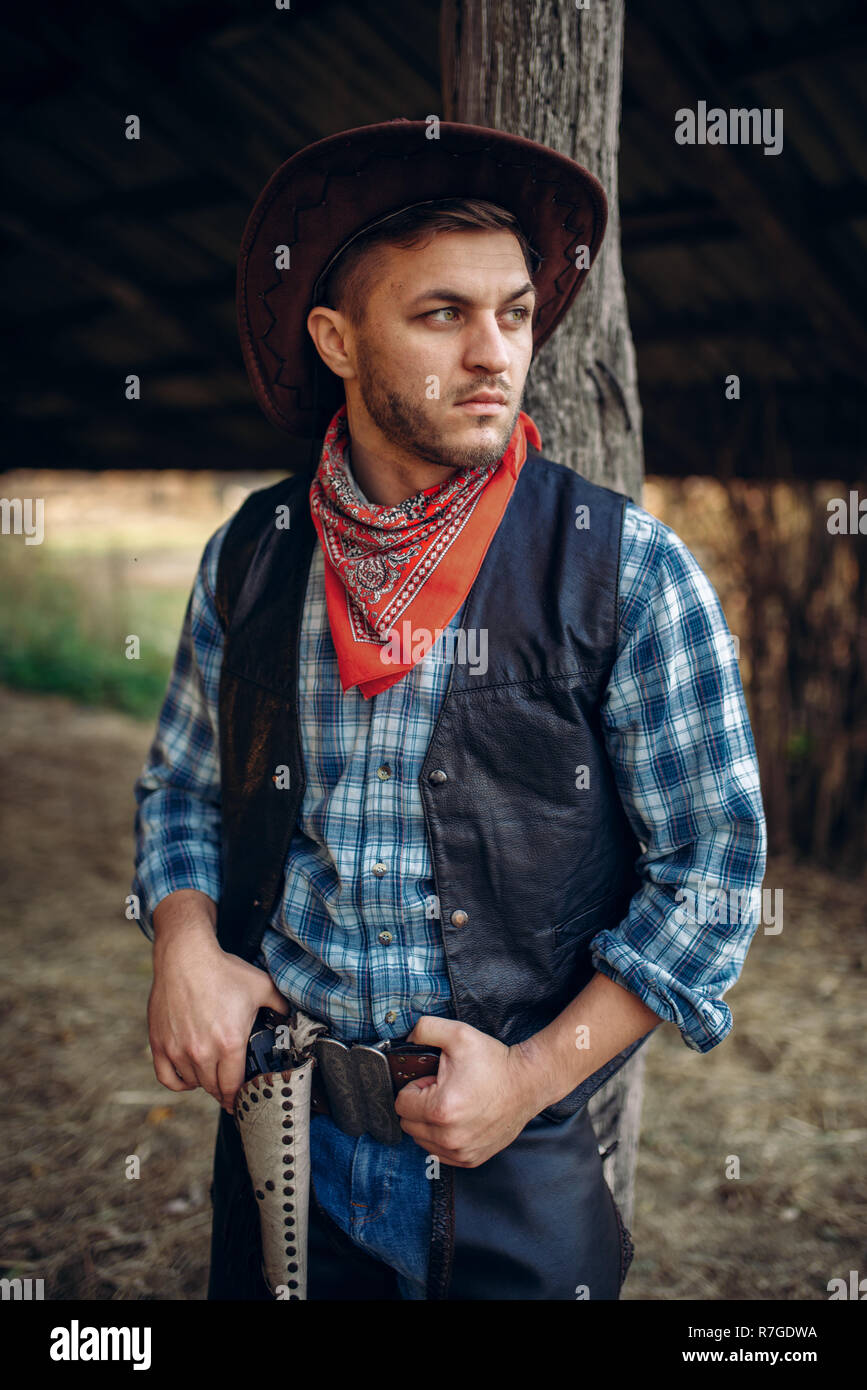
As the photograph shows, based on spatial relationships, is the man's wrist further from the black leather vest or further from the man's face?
the man's face

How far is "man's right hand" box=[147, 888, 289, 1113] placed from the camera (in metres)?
1.31

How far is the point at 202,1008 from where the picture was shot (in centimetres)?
132

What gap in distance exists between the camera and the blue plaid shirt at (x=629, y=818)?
46.1 inches

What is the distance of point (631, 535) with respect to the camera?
1.23 metres

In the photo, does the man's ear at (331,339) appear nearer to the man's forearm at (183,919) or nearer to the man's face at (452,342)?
the man's face at (452,342)

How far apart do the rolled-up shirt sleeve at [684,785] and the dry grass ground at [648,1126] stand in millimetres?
1583

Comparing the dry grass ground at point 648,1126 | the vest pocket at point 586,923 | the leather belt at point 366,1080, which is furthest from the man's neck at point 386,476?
the dry grass ground at point 648,1126

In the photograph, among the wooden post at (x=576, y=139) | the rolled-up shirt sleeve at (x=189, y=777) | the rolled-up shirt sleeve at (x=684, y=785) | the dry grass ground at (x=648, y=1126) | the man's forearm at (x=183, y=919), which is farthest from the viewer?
the dry grass ground at (x=648, y=1126)

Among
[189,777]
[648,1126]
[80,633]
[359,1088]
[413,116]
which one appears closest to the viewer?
[359,1088]

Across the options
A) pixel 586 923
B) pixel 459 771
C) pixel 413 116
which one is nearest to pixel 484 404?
pixel 459 771

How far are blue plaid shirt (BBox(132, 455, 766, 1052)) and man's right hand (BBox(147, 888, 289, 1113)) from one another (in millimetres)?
56

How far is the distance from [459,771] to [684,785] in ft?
0.98

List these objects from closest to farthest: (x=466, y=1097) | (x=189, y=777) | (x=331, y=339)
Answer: (x=466, y=1097), (x=331, y=339), (x=189, y=777)

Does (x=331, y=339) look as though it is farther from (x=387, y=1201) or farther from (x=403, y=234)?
(x=387, y=1201)
